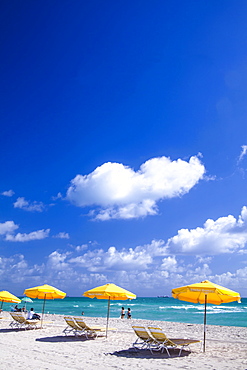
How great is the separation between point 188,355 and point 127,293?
3729 mm

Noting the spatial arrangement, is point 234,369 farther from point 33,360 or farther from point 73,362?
point 33,360

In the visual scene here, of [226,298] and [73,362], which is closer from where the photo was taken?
[73,362]

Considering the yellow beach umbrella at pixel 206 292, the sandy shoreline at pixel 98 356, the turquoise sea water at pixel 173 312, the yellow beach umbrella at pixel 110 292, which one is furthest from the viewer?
the turquoise sea water at pixel 173 312

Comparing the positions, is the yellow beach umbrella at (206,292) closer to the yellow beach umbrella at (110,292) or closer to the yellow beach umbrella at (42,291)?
the yellow beach umbrella at (110,292)

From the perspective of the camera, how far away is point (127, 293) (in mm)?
12508

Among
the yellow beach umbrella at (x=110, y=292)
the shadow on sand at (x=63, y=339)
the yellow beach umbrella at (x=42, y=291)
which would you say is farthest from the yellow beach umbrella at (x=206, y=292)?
the yellow beach umbrella at (x=42, y=291)

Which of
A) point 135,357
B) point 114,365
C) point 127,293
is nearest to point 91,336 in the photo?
point 127,293

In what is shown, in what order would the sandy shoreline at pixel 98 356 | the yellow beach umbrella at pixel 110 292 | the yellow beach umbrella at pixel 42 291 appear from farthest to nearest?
the yellow beach umbrella at pixel 42 291
the yellow beach umbrella at pixel 110 292
the sandy shoreline at pixel 98 356

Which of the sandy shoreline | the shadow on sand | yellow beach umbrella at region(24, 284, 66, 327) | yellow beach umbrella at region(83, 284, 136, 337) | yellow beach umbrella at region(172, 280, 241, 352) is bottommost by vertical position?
the shadow on sand

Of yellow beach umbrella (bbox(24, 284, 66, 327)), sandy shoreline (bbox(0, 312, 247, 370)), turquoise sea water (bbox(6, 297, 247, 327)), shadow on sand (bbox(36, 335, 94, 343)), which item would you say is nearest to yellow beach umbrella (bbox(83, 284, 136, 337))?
shadow on sand (bbox(36, 335, 94, 343))

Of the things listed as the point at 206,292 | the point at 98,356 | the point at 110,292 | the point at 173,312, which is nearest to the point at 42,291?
the point at 110,292

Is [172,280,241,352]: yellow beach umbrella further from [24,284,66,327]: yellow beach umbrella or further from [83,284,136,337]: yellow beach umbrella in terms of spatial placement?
[24,284,66,327]: yellow beach umbrella

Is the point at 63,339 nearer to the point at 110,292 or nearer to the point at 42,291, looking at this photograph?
the point at 110,292

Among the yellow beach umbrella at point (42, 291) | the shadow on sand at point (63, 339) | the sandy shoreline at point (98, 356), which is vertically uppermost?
the yellow beach umbrella at point (42, 291)
